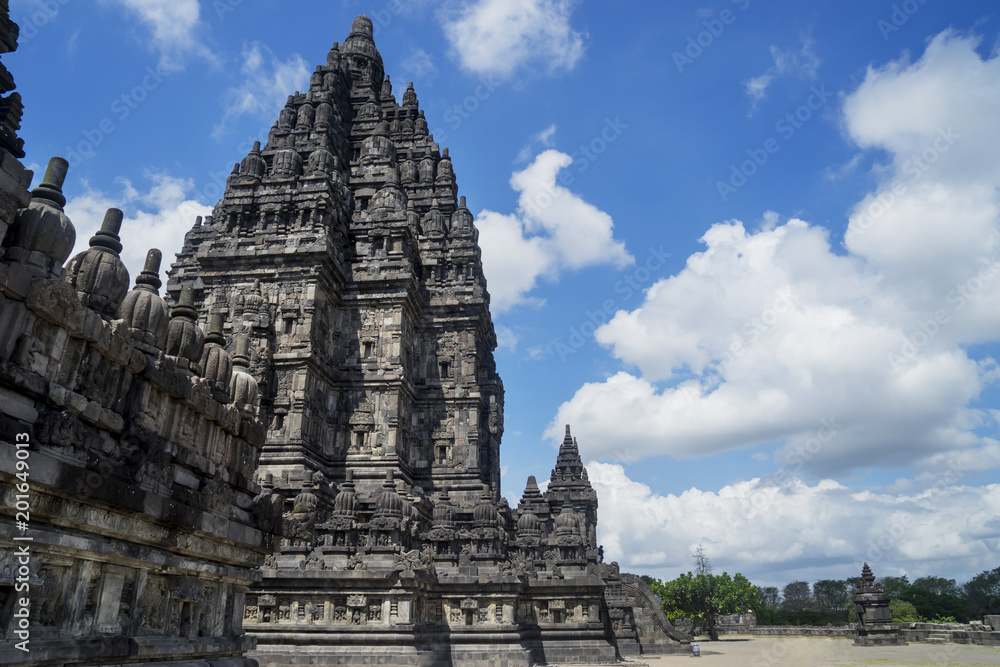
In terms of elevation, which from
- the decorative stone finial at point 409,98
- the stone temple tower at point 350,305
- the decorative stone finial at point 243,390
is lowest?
the decorative stone finial at point 243,390

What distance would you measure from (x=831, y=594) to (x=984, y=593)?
105 feet

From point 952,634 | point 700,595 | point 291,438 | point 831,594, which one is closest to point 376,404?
point 291,438

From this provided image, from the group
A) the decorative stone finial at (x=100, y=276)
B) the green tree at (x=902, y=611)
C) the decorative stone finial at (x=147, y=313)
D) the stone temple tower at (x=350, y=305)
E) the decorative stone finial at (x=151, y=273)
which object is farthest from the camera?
the green tree at (x=902, y=611)

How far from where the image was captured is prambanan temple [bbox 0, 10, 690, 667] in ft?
20.7

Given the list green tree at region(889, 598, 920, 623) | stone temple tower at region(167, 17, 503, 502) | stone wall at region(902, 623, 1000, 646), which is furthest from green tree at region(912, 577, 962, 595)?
stone temple tower at region(167, 17, 503, 502)

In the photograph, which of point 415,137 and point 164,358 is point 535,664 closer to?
point 164,358

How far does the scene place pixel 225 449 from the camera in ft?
30.9

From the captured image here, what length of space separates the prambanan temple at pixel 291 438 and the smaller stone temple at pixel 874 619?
37.9 feet

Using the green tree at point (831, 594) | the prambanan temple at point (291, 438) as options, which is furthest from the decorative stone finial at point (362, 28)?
the green tree at point (831, 594)

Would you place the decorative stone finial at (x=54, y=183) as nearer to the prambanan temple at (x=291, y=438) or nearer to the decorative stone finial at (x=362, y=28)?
the prambanan temple at (x=291, y=438)

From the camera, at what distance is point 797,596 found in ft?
423

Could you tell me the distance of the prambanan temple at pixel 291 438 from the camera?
6301mm

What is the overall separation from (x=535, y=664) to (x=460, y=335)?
1854 centimetres

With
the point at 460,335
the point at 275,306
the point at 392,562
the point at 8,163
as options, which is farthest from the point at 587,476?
the point at 8,163
